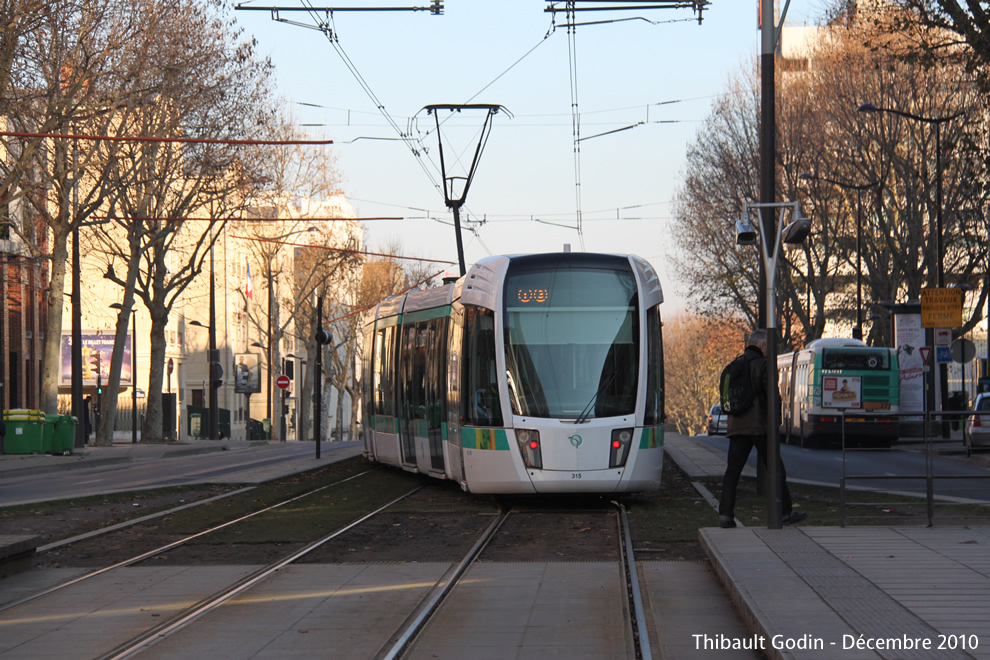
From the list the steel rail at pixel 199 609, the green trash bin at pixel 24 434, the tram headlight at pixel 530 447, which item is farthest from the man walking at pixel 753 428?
the green trash bin at pixel 24 434

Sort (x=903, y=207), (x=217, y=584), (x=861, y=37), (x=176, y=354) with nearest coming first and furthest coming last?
(x=217, y=584) < (x=861, y=37) < (x=903, y=207) < (x=176, y=354)

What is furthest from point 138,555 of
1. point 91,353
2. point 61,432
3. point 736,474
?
point 91,353

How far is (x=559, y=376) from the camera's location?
53.4 ft

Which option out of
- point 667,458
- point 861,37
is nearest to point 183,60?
point 667,458

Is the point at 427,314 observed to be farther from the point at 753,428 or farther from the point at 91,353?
the point at 91,353

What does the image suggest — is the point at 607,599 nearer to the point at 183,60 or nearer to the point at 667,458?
the point at 667,458

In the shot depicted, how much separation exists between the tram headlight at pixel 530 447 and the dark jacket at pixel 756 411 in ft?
9.59

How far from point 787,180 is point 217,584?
39.6m

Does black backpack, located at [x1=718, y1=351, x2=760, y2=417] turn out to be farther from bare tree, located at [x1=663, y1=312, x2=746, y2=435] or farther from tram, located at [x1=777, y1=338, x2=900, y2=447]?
bare tree, located at [x1=663, y1=312, x2=746, y2=435]

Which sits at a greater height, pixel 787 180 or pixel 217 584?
pixel 787 180

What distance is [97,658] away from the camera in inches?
297

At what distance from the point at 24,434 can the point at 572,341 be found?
2334 cm

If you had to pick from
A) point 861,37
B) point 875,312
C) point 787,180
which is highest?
point 861,37

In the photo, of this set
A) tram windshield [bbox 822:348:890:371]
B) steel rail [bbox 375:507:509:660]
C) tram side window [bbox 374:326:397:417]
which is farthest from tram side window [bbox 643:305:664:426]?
tram windshield [bbox 822:348:890:371]
